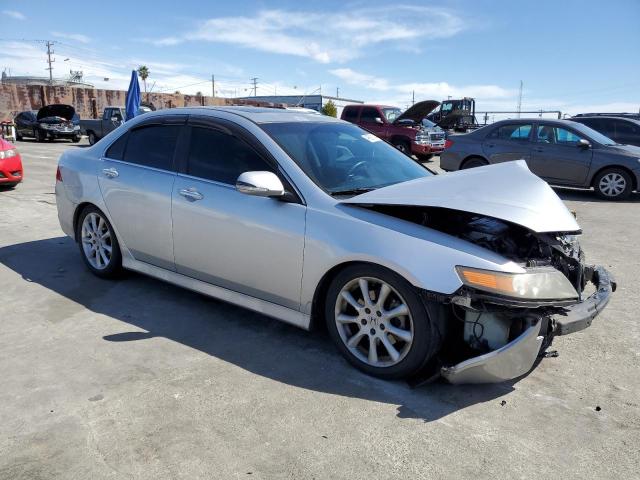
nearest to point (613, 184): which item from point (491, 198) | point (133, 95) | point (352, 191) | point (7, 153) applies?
point (491, 198)

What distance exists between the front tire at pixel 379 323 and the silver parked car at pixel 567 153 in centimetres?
831

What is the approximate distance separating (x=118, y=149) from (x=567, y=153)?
28.2 feet

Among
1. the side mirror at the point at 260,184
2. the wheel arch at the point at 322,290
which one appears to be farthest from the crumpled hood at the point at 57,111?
the wheel arch at the point at 322,290

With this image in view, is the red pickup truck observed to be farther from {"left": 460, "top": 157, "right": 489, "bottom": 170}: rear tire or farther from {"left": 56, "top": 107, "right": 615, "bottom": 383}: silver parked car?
{"left": 56, "top": 107, "right": 615, "bottom": 383}: silver parked car

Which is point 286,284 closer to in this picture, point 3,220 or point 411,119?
point 3,220

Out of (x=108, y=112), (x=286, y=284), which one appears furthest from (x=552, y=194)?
(x=108, y=112)

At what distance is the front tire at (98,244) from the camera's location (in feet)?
15.1

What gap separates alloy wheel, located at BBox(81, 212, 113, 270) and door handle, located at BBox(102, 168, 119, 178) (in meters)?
0.42

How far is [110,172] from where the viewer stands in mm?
4516

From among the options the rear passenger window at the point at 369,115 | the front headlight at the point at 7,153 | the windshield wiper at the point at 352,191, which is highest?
the rear passenger window at the point at 369,115

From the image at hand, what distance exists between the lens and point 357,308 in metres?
3.12

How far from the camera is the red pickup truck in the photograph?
54.3 ft

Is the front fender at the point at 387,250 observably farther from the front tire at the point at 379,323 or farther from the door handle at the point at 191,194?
the door handle at the point at 191,194

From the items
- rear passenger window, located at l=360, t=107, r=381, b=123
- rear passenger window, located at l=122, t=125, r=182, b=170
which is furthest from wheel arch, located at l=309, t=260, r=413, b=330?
rear passenger window, located at l=360, t=107, r=381, b=123
